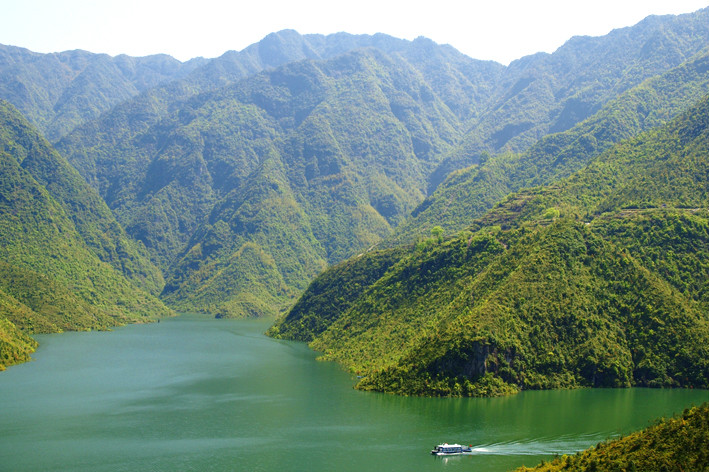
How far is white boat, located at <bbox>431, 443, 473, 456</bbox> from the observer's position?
67125 millimetres

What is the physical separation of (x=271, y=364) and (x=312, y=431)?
46.7 metres

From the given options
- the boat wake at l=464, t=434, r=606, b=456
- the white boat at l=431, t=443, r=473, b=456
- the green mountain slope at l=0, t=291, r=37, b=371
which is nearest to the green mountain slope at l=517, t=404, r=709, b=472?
the boat wake at l=464, t=434, r=606, b=456

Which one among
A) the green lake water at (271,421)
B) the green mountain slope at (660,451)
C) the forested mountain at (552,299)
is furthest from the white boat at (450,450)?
the forested mountain at (552,299)

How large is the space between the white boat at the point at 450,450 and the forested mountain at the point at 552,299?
22.0 meters

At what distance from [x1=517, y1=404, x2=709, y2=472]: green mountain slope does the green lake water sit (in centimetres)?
1219

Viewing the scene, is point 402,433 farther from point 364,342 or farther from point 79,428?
point 364,342

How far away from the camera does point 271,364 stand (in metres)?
123

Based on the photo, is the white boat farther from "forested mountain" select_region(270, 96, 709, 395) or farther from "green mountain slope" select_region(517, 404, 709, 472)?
"forested mountain" select_region(270, 96, 709, 395)

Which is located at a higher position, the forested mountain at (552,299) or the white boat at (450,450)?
the forested mountain at (552,299)

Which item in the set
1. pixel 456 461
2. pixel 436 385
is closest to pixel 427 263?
pixel 436 385

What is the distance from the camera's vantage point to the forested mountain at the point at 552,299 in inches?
3661

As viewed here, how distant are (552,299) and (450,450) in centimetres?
4148

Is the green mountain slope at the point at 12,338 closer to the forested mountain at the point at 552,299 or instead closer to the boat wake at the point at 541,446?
the forested mountain at the point at 552,299

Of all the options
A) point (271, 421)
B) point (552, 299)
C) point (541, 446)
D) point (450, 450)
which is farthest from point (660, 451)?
point (552, 299)
